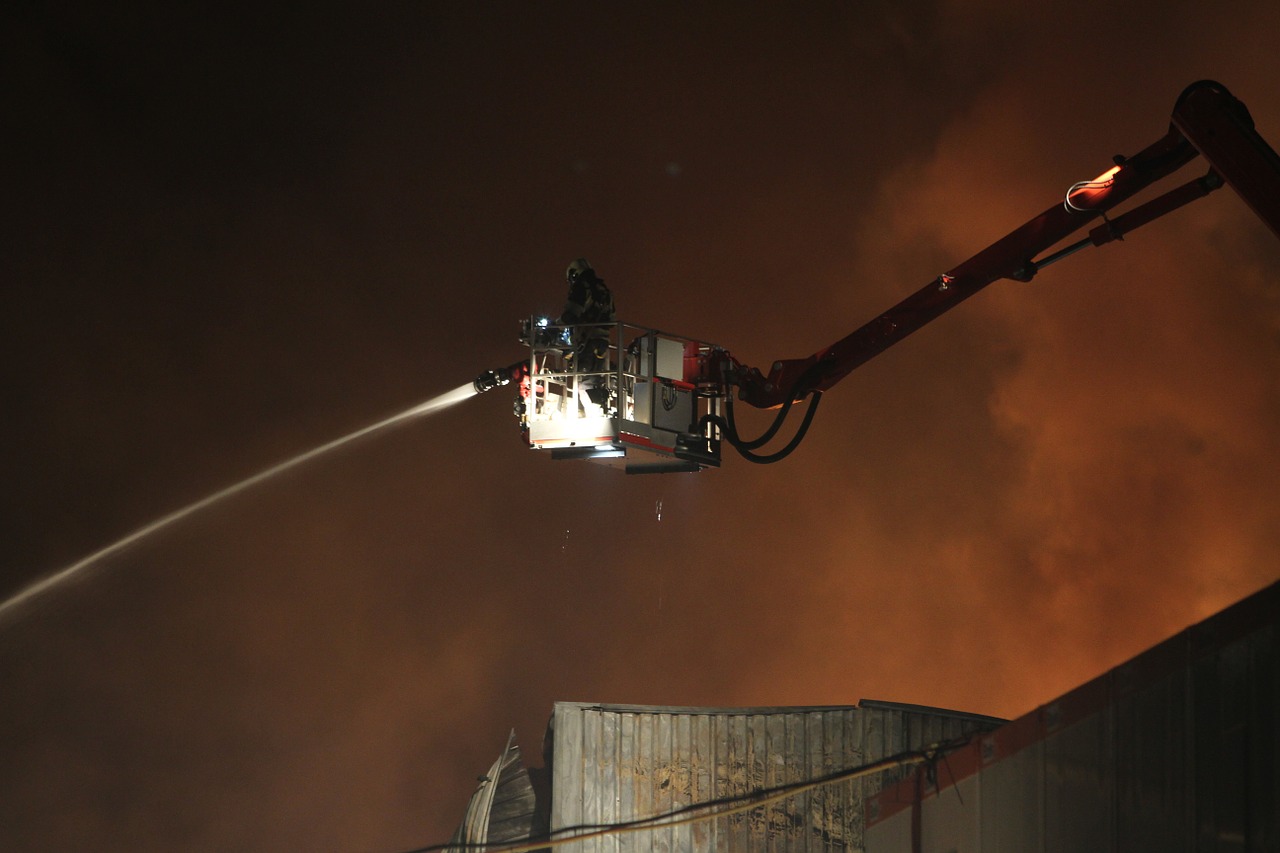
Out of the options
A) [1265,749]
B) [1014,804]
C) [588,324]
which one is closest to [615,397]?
[588,324]

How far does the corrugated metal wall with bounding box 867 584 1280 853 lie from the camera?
608 cm

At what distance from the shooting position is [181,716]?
18.4 m

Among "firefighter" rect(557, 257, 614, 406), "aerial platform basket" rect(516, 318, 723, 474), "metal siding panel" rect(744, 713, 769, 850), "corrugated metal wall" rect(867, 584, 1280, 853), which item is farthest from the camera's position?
"metal siding panel" rect(744, 713, 769, 850)

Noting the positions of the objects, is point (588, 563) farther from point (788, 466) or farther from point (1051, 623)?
point (1051, 623)

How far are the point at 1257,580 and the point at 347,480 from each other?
1557cm

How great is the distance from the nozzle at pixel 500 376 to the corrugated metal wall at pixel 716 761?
361cm

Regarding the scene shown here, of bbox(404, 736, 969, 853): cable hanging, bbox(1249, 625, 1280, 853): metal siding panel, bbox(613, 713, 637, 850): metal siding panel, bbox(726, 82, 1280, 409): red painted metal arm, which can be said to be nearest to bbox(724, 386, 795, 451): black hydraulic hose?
bbox(726, 82, 1280, 409): red painted metal arm

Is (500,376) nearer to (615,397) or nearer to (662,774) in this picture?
(615,397)

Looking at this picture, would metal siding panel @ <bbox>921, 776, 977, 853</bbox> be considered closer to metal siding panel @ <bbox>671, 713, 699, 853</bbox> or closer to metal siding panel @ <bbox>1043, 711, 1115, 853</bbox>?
metal siding panel @ <bbox>1043, 711, 1115, 853</bbox>

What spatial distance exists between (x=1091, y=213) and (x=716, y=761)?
660cm

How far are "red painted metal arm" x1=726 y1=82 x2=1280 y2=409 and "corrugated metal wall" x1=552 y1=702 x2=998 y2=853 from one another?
3.51 m

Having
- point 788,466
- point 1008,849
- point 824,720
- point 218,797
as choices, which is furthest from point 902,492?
point 1008,849

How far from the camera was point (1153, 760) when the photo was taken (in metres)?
6.68

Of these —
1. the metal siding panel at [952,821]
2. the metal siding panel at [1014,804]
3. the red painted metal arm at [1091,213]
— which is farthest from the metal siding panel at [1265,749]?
the red painted metal arm at [1091,213]
